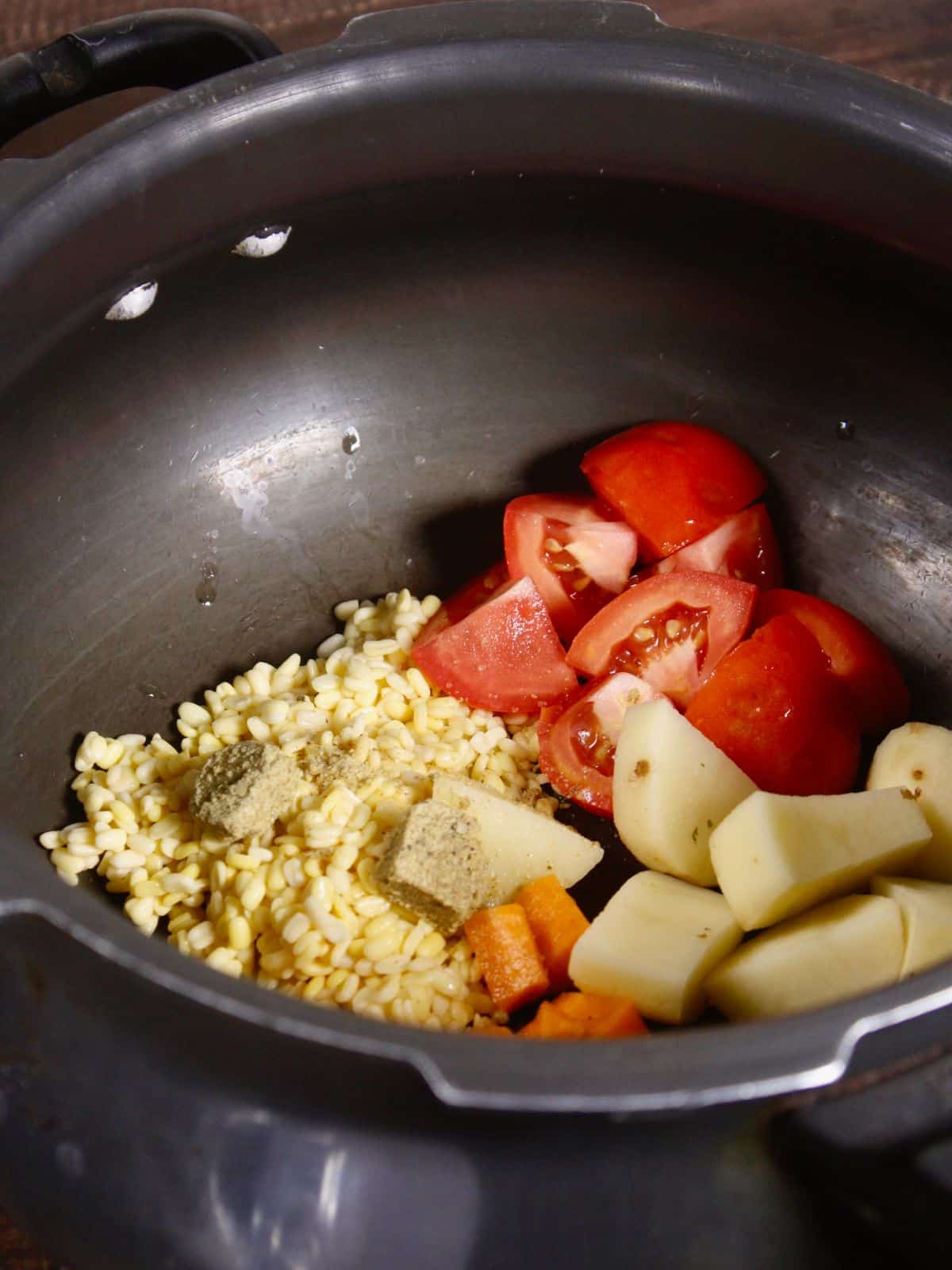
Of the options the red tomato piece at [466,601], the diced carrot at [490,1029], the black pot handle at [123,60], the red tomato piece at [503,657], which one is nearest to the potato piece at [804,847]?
the diced carrot at [490,1029]

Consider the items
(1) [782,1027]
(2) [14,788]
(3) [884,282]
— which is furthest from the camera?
(3) [884,282]

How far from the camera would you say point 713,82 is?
134cm

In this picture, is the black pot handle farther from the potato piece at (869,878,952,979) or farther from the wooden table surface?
the potato piece at (869,878,952,979)

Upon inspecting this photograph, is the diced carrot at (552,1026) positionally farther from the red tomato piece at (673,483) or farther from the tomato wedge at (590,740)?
the red tomato piece at (673,483)

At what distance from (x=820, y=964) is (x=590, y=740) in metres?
0.43

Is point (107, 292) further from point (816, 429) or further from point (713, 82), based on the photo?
point (816, 429)

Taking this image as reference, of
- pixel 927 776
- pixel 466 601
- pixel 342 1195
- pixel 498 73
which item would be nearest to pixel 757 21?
pixel 498 73

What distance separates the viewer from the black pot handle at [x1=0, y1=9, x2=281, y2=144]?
50.1 inches

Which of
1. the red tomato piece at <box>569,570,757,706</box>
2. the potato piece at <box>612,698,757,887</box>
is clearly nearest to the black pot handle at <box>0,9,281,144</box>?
the red tomato piece at <box>569,570,757,706</box>

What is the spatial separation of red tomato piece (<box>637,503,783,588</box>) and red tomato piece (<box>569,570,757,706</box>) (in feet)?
0.19

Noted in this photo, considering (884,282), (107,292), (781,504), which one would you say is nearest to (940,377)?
(884,282)

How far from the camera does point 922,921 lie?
1127 millimetres

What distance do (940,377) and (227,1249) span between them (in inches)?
47.7

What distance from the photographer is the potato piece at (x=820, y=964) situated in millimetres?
1092
